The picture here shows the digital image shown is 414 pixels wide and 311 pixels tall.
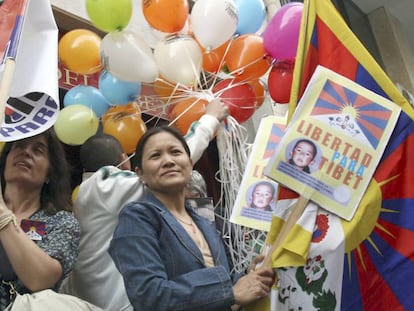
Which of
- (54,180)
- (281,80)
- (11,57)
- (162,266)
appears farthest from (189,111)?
(162,266)

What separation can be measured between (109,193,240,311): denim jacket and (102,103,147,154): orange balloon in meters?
0.78

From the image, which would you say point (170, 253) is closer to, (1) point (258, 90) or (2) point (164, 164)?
(2) point (164, 164)

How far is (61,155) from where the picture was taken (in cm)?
179

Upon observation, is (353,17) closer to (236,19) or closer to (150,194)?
(236,19)

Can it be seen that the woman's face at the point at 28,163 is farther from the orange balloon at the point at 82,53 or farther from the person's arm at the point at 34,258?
the orange balloon at the point at 82,53

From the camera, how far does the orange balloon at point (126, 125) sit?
7.34 ft

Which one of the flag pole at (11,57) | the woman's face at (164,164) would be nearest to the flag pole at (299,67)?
the woman's face at (164,164)

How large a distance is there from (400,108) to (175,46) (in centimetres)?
96

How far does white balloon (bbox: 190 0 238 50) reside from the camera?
6.91 feet

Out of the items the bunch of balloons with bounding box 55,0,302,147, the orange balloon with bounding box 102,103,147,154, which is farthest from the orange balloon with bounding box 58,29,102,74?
the orange balloon with bounding box 102,103,147,154

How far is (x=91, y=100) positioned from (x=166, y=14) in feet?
1.80

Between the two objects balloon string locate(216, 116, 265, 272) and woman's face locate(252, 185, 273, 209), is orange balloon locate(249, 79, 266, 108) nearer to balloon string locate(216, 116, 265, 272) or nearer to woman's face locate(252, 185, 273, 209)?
balloon string locate(216, 116, 265, 272)

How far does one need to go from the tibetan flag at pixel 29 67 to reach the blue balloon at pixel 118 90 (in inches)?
15.0

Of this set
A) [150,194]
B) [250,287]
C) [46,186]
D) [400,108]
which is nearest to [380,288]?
[250,287]
